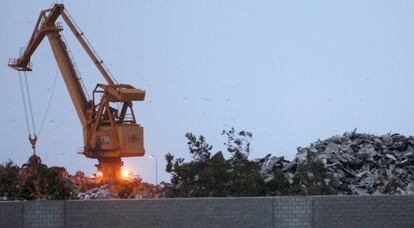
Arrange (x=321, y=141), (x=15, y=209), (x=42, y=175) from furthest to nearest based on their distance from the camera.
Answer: (x=321, y=141), (x=42, y=175), (x=15, y=209)

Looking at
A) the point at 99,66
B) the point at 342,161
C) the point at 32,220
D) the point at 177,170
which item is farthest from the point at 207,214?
the point at 99,66

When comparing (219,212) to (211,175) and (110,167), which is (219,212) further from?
(110,167)

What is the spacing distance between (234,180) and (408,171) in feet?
24.6

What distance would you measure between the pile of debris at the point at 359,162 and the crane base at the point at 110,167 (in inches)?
595

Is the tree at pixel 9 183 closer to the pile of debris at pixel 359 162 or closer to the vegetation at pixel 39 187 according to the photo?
the vegetation at pixel 39 187

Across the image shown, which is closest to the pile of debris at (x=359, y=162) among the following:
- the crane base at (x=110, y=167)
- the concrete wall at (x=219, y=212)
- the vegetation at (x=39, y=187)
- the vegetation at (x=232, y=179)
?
the vegetation at (x=232, y=179)

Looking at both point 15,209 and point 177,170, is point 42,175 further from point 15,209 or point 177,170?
point 177,170

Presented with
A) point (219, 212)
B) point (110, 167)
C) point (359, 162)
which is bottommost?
point (219, 212)

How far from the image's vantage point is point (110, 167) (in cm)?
4238

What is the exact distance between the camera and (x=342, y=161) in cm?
2577

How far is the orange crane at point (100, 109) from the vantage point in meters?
41.6

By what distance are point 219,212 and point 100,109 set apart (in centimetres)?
2894

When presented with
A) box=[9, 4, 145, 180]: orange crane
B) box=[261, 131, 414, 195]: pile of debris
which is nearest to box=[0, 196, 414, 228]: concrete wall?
box=[261, 131, 414, 195]: pile of debris

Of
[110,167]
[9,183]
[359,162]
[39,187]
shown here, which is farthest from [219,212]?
[110,167]
